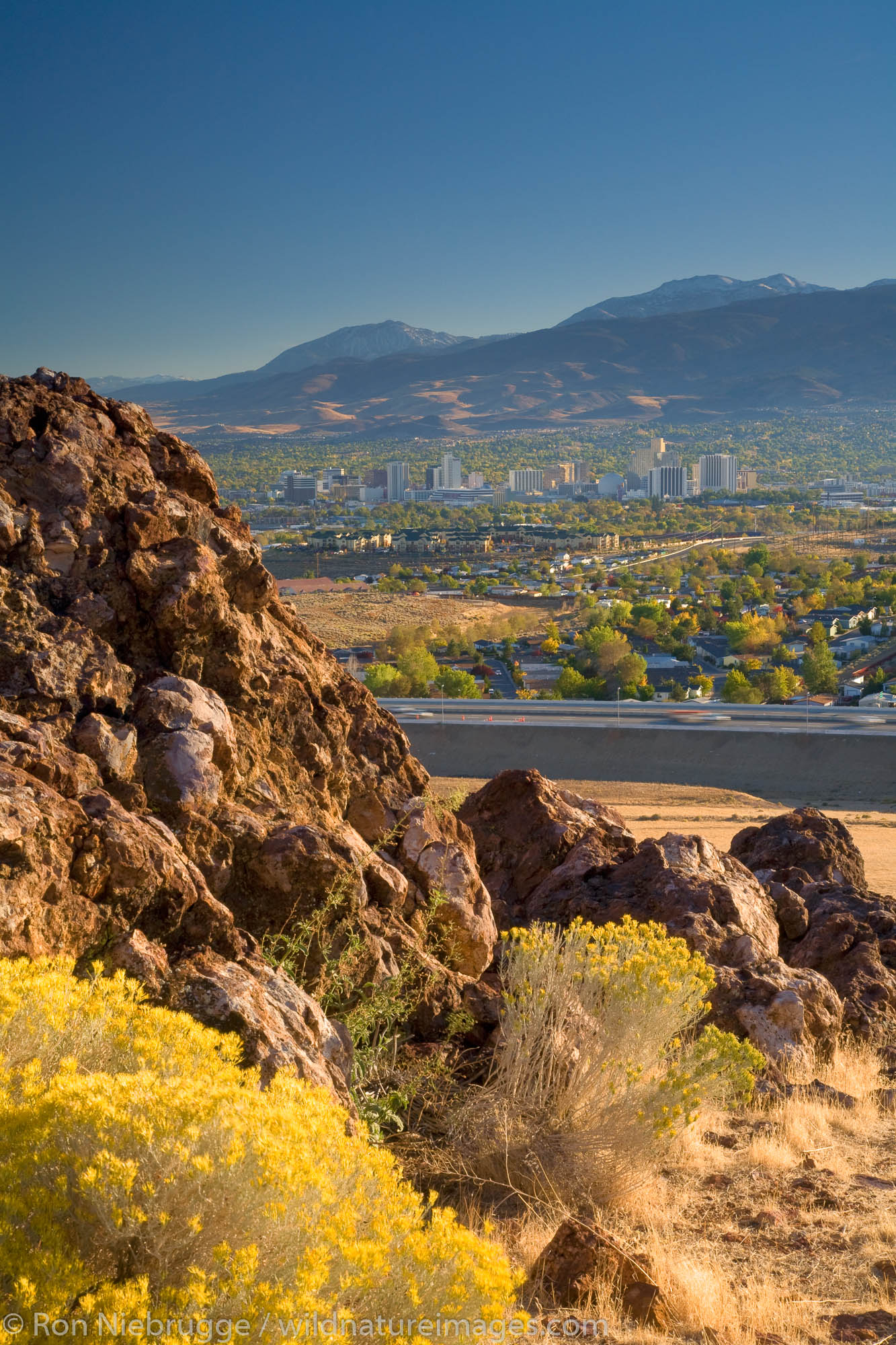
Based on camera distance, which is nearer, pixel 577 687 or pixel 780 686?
pixel 577 687

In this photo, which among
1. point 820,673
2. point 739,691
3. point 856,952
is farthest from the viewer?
point 820,673

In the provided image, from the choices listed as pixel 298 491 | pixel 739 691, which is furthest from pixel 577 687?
pixel 298 491

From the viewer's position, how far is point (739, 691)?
5359 cm

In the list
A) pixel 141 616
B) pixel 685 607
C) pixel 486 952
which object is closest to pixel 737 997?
pixel 486 952

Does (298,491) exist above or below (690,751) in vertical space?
above

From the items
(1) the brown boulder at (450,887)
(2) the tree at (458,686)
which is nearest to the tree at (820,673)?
(2) the tree at (458,686)

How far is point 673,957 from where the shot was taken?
15.5 ft

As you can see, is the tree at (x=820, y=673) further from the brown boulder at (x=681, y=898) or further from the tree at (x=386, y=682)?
the brown boulder at (x=681, y=898)

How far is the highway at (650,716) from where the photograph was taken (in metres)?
36.8

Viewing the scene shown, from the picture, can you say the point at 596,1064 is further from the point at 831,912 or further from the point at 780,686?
the point at 780,686

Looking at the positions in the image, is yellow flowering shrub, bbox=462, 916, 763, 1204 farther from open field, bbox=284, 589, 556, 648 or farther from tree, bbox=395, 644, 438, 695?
open field, bbox=284, 589, 556, 648

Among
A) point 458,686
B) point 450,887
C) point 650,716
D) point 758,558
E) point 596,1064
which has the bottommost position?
point 458,686

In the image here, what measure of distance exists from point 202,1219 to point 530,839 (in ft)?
18.3

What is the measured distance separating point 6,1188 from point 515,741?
33897mm
